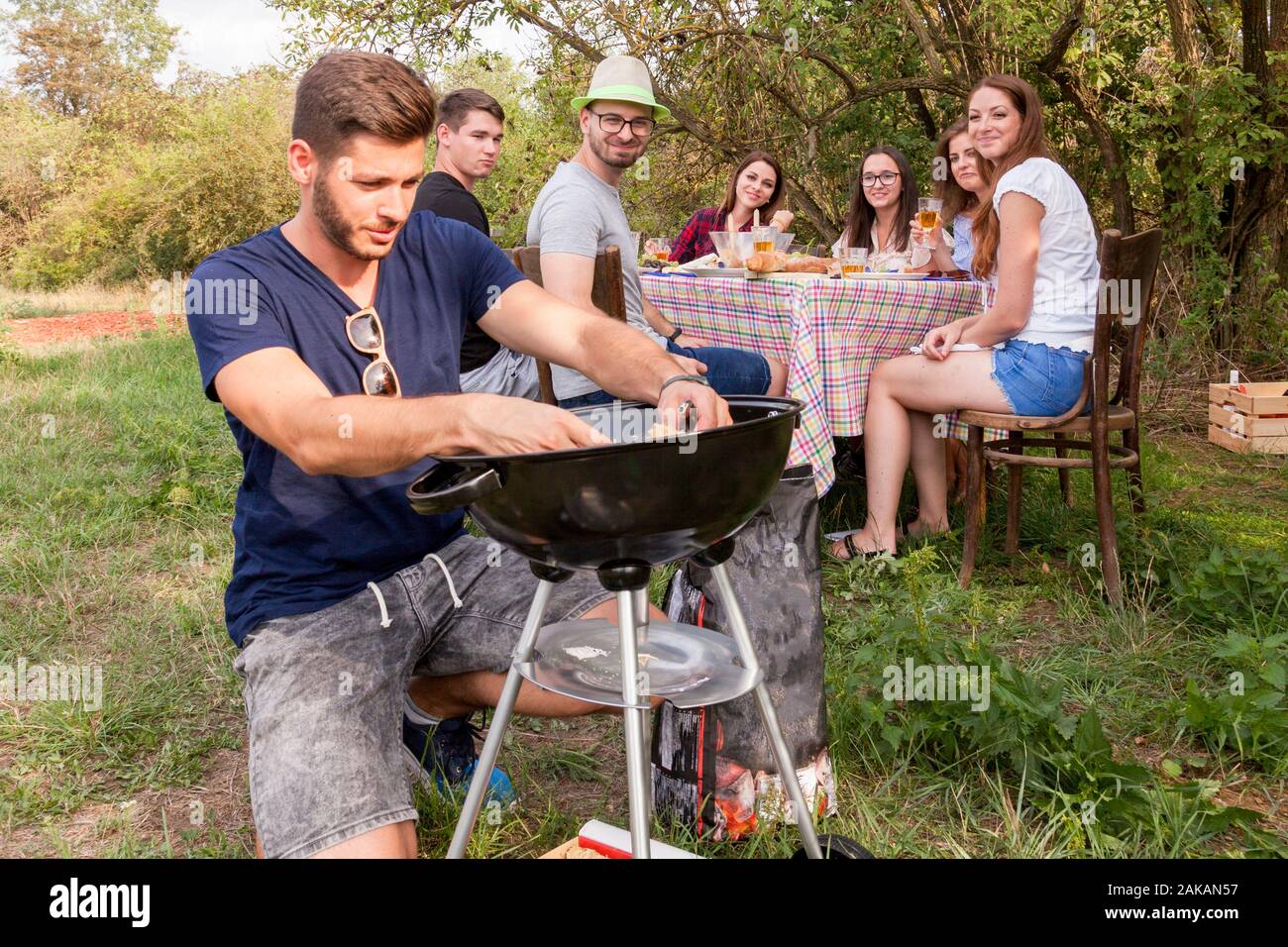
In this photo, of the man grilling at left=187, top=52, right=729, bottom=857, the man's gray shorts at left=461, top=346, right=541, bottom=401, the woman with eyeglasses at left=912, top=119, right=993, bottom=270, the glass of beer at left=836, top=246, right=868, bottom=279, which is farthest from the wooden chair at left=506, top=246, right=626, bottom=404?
the woman with eyeglasses at left=912, top=119, right=993, bottom=270

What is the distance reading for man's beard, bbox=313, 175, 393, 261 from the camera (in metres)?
2.05

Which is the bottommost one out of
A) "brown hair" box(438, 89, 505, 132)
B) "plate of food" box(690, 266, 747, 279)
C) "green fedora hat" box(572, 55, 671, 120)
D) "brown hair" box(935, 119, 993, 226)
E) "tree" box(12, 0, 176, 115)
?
"plate of food" box(690, 266, 747, 279)

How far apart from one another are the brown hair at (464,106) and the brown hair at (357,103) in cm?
325

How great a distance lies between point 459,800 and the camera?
2482 millimetres

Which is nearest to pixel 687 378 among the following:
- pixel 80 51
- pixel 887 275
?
pixel 887 275

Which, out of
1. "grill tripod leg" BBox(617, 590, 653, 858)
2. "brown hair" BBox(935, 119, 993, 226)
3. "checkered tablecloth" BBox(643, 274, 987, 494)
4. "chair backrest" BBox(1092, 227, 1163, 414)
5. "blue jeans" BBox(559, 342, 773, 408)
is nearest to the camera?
"grill tripod leg" BBox(617, 590, 653, 858)

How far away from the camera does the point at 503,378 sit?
4301 mm

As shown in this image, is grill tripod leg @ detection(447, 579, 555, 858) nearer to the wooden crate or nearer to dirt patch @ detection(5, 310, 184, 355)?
the wooden crate

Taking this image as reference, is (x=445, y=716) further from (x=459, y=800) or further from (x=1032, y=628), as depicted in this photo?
(x=1032, y=628)

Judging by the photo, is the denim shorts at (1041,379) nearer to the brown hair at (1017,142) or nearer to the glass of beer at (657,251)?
the brown hair at (1017,142)

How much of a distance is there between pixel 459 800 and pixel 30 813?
42.9 inches

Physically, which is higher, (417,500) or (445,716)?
(417,500)

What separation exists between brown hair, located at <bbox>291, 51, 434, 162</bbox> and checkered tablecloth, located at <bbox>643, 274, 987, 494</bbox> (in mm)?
2060
